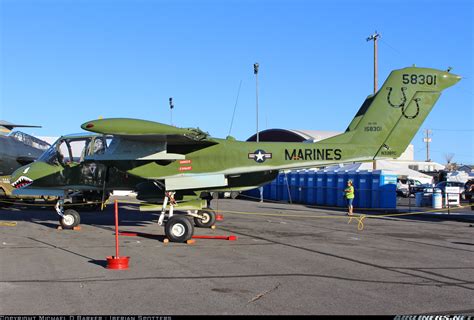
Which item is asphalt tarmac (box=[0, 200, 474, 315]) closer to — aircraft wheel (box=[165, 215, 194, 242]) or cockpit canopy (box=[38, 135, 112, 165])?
aircraft wheel (box=[165, 215, 194, 242])

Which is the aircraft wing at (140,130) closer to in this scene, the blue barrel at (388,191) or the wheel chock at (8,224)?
the wheel chock at (8,224)

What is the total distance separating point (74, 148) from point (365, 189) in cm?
1723

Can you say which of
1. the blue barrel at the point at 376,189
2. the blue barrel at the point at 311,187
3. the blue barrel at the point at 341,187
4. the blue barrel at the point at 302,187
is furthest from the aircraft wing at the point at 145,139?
the blue barrel at the point at 302,187

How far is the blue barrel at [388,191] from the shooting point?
25.3 metres

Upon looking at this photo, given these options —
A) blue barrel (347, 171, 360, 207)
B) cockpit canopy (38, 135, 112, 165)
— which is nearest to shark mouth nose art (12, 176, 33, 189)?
cockpit canopy (38, 135, 112, 165)

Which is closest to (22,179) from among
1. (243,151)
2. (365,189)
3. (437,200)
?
(243,151)

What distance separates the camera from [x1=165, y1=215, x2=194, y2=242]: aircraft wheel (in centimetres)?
1177

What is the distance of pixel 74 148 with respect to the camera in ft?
48.3

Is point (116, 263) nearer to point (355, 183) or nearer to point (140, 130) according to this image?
point (140, 130)

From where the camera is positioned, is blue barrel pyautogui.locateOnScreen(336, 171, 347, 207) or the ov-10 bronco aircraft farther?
blue barrel pyautogui.locateOnScreen(336, 171, 347, 207)

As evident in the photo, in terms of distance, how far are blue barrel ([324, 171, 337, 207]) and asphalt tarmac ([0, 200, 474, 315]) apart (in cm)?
1504

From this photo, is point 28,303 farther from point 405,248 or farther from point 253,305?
point 405,248

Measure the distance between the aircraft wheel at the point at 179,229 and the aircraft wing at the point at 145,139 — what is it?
1.79 metres

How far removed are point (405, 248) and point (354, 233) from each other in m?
3.03
